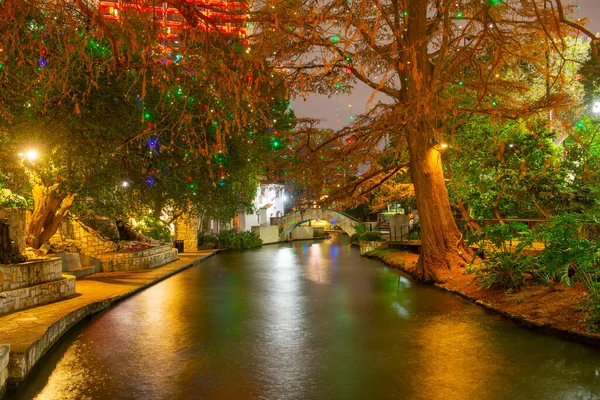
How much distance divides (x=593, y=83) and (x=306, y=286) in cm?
1826

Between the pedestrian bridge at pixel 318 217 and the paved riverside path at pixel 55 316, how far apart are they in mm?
27788

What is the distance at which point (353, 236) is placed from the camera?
138 ft

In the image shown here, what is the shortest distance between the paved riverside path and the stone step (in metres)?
0.24

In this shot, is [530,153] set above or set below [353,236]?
above

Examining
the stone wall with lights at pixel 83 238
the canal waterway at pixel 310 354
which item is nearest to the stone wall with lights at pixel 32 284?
the canal waterway at pixel 310 354

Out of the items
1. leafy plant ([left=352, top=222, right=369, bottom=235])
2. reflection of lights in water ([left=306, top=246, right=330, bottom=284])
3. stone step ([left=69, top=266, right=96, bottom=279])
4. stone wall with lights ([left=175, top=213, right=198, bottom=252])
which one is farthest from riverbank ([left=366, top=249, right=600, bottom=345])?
leafy plant ([left=352, top=222, right=369, bottom=235])

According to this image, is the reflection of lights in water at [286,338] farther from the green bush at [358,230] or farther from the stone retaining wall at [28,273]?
the green bush at [358,230]

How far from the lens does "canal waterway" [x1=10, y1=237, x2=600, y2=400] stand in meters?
6.76

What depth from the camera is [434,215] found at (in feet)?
53.8

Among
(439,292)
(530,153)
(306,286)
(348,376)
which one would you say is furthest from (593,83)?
(348,376)

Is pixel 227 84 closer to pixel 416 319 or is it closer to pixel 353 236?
pixel 416 319

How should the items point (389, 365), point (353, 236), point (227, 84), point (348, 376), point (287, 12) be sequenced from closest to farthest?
1. point (227, 84)
2. point (348, 376)
3. point (389, 365)
4. point (287, 12)
5. point (353, 236)

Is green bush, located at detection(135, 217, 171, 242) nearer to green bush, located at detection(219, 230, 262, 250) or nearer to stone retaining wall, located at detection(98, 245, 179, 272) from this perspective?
stone retaining wall, located at detection(98, 245, 179, 272)

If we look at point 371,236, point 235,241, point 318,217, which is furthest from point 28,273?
point 318,217
